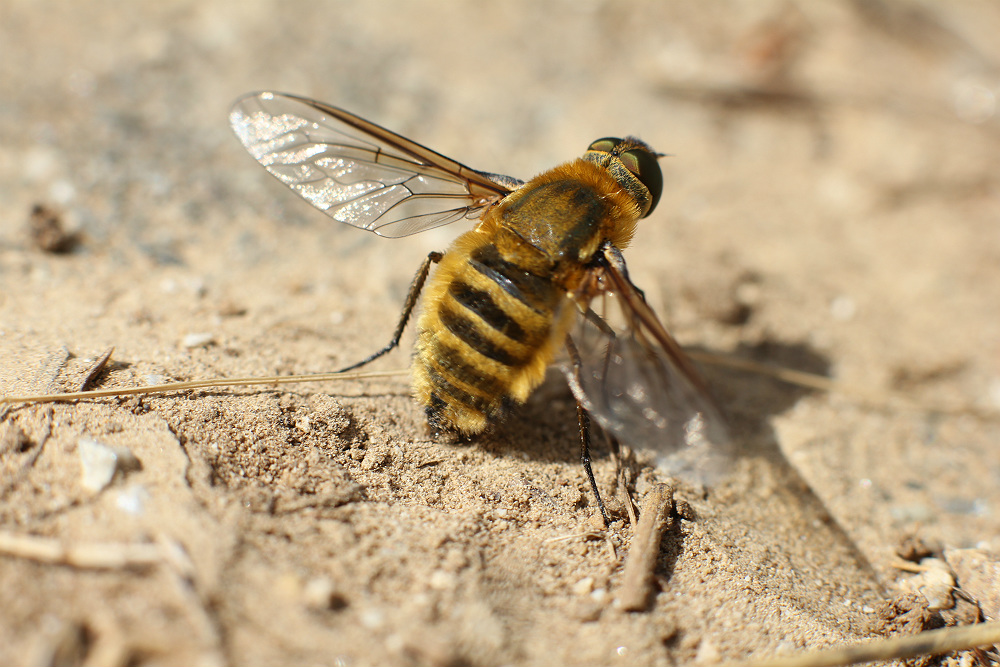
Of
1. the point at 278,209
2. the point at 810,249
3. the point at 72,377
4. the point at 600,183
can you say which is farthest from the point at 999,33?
the point at 72,377

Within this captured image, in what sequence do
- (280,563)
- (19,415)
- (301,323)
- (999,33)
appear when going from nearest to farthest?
(280,563) < (19,415) < (301,323) < (999,33)

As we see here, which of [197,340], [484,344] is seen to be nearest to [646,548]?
[484,344]

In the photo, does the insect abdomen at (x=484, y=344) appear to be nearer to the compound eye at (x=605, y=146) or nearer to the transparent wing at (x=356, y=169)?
the transparent wing at (x=356, y=169)

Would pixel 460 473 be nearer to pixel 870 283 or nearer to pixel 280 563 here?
pixel 280 563

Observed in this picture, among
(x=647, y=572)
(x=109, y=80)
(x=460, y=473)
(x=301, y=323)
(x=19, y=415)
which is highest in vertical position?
(x=109, y=80)

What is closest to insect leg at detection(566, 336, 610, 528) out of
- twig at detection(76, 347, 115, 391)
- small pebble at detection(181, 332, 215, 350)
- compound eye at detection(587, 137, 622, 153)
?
compound eye at detection(587, 137, 622, 153)

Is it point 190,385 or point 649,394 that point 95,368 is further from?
point 649,394

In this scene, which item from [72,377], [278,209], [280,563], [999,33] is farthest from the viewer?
[999,33]

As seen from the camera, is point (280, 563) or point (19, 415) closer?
point (280, 563)
